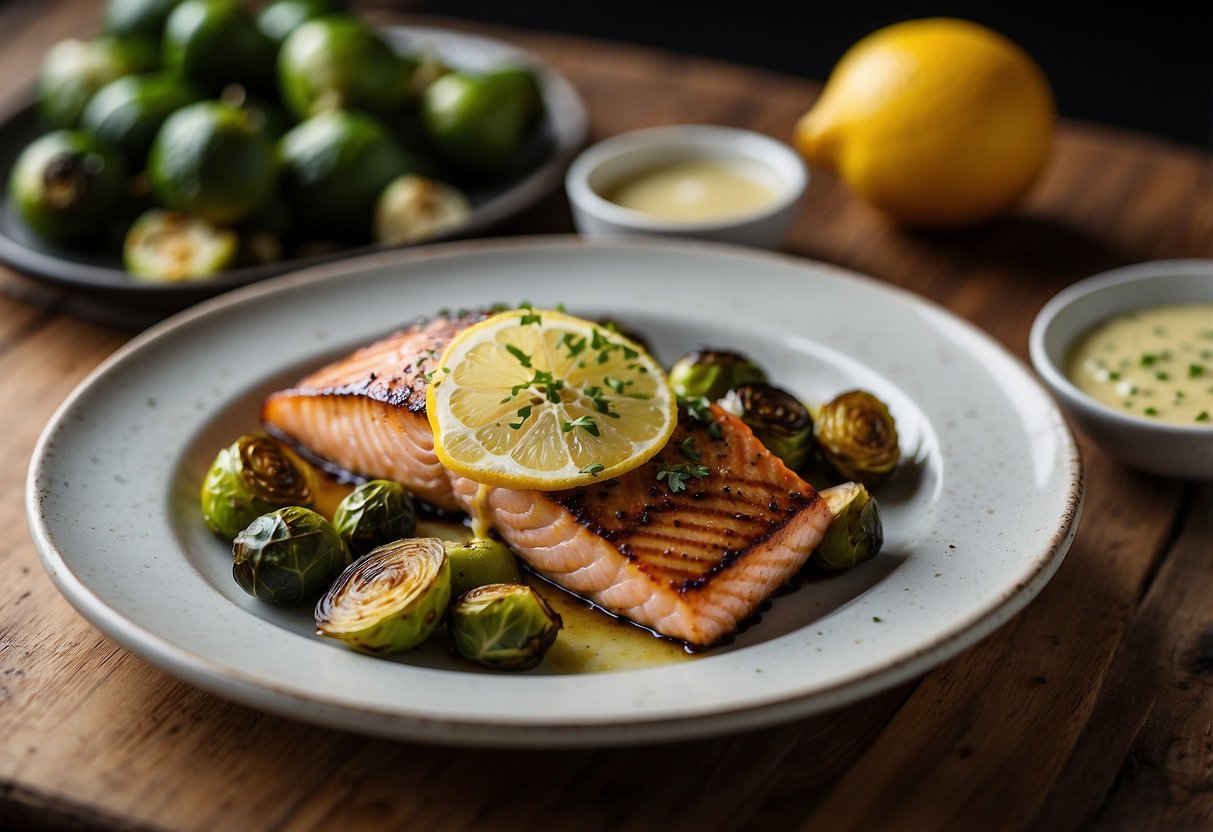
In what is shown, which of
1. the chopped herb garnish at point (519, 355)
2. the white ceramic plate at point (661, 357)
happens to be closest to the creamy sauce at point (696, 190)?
the white ceramic plate at point (661, 357)

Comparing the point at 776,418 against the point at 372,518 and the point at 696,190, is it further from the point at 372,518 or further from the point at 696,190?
the point at 696,190

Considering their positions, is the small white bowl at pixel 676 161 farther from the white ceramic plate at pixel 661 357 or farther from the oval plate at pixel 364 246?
the white ceramic plate at pixel 661 357

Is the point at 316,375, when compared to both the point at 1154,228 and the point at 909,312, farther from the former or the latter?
the point at 1154,228

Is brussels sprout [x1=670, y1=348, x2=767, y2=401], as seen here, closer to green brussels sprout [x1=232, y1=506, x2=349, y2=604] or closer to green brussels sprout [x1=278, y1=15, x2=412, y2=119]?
green brussels sprout [x1=232, y1=506, x2=349, y2=604]

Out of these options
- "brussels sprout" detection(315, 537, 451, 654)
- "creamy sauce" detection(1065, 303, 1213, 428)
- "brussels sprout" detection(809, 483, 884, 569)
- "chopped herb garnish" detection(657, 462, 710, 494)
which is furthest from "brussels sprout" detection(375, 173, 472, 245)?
"creamy sauce" detection(1065, 303, 1213, 428)

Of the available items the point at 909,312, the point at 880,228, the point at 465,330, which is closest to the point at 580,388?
the point at 465,330

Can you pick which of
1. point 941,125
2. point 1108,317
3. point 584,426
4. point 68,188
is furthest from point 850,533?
point 68,188
